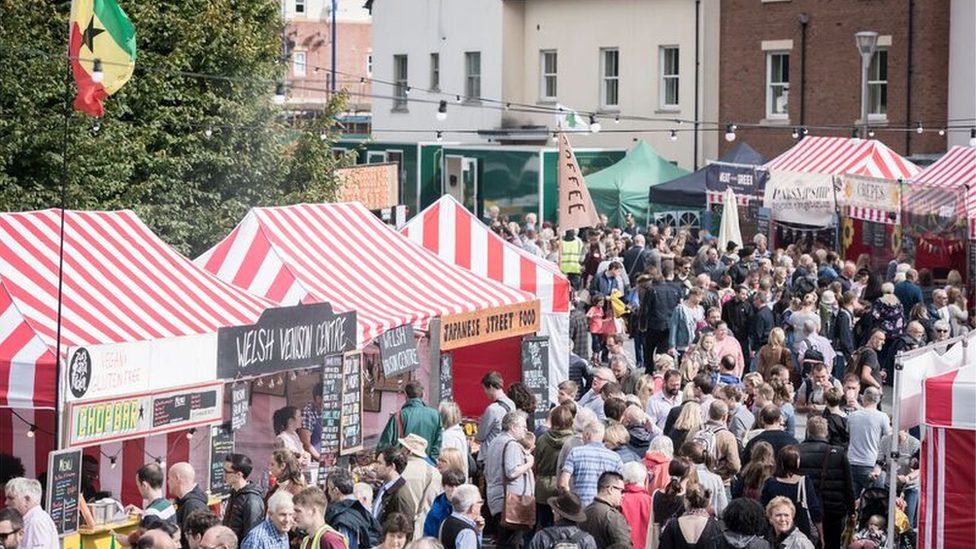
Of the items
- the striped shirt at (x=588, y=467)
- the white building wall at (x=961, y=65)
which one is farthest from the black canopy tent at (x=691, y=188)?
the striped shirt at (x=588, y=467)

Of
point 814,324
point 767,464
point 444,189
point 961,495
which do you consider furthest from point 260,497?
point 444,189

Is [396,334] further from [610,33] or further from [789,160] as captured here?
[610,33]

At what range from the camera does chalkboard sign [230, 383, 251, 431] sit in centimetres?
1307

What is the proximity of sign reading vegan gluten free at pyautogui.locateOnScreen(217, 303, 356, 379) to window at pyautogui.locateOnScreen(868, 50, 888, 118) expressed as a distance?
1042 inches

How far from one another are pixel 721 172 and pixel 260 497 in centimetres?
2318

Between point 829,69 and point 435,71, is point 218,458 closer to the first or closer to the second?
point 829,69

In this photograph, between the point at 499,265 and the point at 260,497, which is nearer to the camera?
the point at 260,497

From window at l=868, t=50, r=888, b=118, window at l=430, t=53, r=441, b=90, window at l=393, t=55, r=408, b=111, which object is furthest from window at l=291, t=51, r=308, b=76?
window at l=868, t=50, r=888, b=118

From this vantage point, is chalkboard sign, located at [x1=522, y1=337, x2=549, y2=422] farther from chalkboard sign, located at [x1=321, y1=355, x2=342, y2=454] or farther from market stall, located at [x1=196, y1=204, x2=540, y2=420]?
chalkboard sign, located at [x1=321, y1=355, x2=342, y2=454]

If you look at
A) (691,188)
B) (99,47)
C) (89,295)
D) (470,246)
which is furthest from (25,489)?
(691,188)

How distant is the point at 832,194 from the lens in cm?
2970

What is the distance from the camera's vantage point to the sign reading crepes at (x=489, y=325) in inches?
619

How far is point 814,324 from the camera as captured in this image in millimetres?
19031

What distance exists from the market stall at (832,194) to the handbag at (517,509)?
16.8 m
